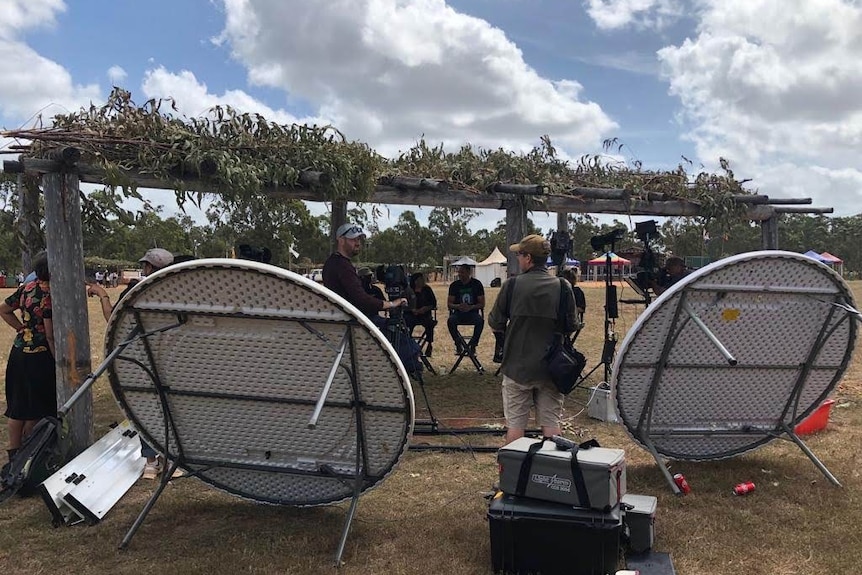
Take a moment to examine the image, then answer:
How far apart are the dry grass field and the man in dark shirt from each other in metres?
1.41

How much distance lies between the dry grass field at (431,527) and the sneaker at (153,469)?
0.55 feet

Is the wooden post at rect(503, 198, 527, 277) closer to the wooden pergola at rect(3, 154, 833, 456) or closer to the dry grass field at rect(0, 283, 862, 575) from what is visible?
the wooden pergola at rect(3, 154, 833, 456)

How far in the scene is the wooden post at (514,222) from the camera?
7652 millimetres

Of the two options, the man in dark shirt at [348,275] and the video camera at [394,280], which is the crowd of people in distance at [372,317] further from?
the video camera at [394,280]

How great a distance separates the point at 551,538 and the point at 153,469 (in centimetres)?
337

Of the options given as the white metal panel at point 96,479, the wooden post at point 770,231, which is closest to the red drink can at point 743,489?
the white metal panel at point 96,479

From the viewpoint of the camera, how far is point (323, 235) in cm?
3694

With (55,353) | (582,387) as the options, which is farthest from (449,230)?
(55,353)

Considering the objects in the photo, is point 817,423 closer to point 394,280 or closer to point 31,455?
point 394,280

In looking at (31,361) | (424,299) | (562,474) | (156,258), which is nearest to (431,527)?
(562,474)

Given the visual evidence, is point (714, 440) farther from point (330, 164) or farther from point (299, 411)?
point (330, 164)

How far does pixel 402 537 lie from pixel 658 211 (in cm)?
590

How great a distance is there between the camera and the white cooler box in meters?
3.39

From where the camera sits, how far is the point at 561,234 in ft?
23.5
